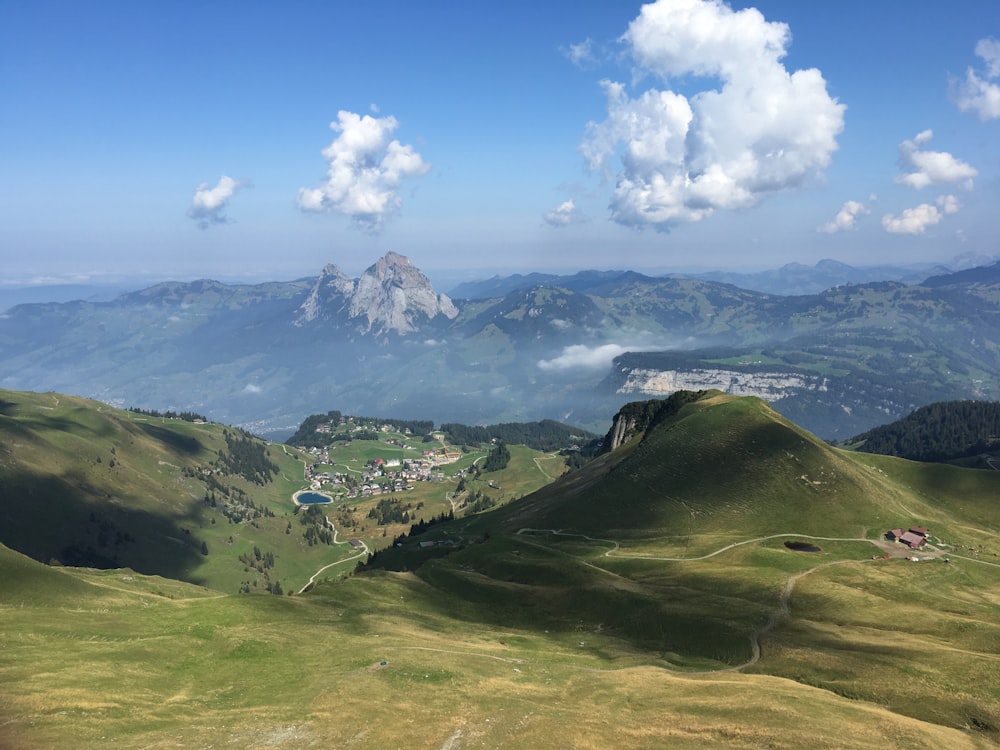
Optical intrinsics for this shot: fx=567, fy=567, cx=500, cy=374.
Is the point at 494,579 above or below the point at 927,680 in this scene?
below

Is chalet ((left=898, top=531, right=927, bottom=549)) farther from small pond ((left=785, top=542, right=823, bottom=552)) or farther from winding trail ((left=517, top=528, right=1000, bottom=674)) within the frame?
small pond ((left=785, top=542, right=823, bottom=552))

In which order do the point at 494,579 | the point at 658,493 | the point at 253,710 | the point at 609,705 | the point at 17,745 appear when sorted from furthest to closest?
the point at 658,493 → the point at 494,579 → the point at 609,705 → the point at 253,710 → the point at 17,745

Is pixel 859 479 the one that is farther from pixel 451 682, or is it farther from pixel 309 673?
pixel 309 673

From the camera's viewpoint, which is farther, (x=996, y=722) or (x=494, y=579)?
(x=494, y=579)

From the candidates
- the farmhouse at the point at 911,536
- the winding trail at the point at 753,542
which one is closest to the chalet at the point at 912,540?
the farmhouse at the point at 911,536

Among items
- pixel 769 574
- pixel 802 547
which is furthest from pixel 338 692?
pixel 802 547

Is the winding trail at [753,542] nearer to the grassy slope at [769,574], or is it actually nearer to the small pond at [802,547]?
the grassy slope at [769,574]

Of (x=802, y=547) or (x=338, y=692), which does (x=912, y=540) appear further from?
(x=338, y=692)

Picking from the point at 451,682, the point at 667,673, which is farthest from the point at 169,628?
the point at 667,673
